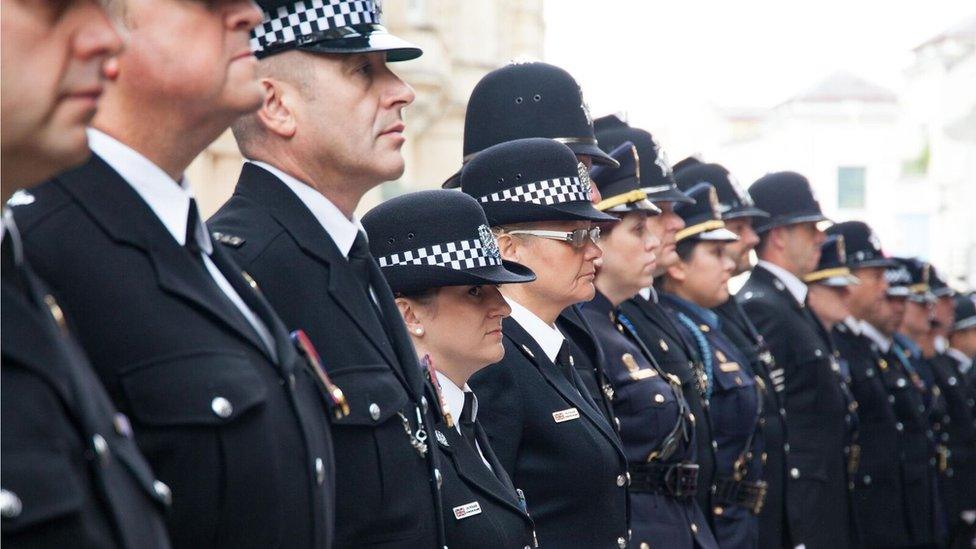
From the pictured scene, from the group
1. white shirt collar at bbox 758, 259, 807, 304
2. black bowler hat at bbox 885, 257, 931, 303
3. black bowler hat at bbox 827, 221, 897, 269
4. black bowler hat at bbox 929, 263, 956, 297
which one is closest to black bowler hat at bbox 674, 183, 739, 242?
white shirt collar at bbox 758, 259, 807, 304

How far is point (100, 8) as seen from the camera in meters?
1.98

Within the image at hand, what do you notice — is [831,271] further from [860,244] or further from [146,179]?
[146,179]

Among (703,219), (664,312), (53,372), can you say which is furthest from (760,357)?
(53,372)

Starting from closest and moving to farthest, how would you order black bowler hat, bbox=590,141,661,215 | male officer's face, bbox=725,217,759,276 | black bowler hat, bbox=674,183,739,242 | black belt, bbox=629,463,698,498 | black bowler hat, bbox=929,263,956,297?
black belt, bbox=629,463,698,498
black bowler hat, bbox=590,141,661,215
black bowler hat, bbox=674,183,739,242
male officer's face, bbox=725,217,759,276
black bowler hat, bbox=929,263,956,297

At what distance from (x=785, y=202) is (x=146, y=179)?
265 inches

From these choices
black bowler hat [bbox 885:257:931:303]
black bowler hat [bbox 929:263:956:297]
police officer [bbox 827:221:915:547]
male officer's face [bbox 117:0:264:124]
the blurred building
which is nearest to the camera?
male officer's face [bbox 117:0:264:124]

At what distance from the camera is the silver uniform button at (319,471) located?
257 cm

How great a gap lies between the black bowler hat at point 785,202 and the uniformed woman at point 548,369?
394 centimetres

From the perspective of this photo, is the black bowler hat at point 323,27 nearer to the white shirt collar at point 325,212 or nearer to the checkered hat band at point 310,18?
the checkered hat band at point 310,18

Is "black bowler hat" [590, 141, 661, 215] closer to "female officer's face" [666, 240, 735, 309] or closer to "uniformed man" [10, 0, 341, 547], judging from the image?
"female officer's face" [666, 240, 735, 309]

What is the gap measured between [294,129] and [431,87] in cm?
1449

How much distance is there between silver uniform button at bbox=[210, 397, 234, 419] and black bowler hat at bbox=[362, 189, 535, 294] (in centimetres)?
163

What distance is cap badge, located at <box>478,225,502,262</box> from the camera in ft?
13.4

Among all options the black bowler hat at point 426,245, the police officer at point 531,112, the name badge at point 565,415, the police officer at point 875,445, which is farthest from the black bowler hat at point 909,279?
the black bowler hat at point 426,245
